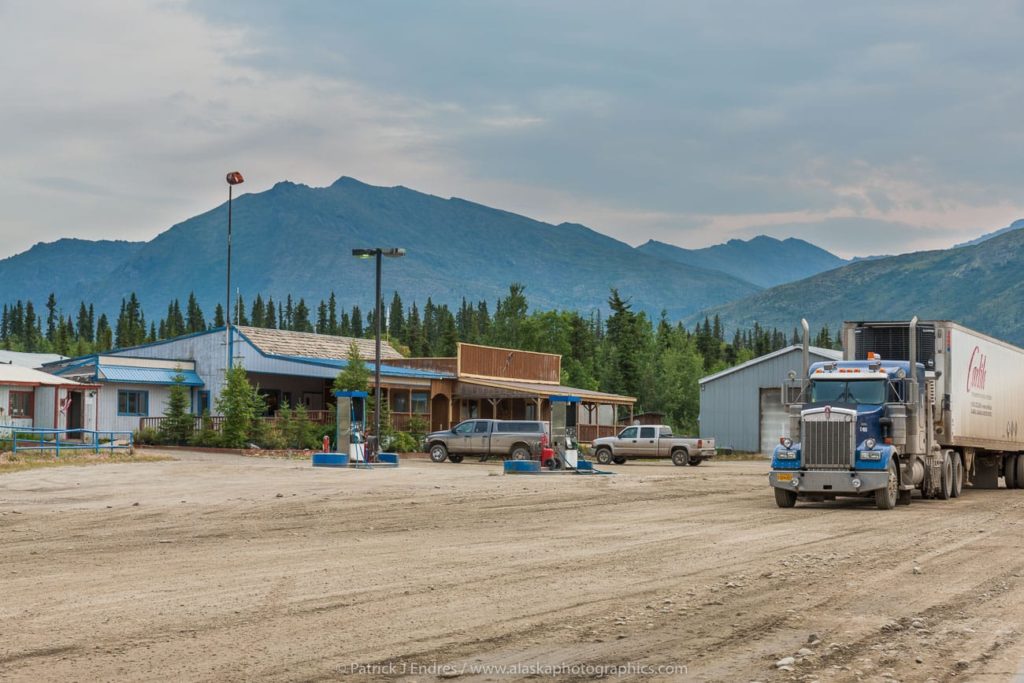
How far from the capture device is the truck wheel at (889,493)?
23.9 metres

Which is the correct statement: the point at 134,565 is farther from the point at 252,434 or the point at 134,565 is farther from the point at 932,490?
the point at 252,434

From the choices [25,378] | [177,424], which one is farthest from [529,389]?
[25,378]

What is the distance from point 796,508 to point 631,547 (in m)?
8.98

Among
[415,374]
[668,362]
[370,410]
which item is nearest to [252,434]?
[370,410]

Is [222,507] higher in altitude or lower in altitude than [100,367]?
lower

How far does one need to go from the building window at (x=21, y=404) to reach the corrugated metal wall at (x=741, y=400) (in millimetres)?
34420

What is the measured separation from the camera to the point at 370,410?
164ft

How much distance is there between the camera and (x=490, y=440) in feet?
149

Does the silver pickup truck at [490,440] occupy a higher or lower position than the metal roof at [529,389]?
lower

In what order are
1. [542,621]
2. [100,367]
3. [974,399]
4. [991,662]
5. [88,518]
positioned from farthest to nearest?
[100,367]
[974,399]
[88,518]
[542,621]
[991,662]

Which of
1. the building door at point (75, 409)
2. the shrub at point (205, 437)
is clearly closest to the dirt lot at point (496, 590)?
the shrub at point (205, 437)

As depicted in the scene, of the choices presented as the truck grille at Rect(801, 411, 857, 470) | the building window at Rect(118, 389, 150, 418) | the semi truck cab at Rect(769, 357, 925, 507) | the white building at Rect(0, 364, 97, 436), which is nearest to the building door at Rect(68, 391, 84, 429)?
the white building at Rect(0, 364, 97, 436)

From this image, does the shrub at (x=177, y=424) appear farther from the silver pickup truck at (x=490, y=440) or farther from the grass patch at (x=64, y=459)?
the silver pickup truck at (x=490, y=440)

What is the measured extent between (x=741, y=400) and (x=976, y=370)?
114 feet
